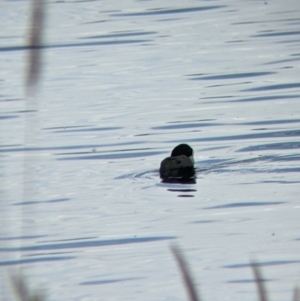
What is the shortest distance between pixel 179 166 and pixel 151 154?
1734 millimetres

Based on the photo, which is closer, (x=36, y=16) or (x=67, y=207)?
(x=36, y=16)

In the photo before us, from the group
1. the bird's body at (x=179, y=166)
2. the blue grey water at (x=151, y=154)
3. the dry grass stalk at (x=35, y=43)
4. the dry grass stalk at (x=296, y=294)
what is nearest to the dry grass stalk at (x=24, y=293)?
the blue grey water at (x=151, y=154)

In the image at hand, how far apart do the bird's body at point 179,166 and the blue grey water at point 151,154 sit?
0.15 m

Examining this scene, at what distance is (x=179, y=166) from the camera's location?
35.8ft

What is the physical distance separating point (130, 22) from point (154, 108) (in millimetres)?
8731

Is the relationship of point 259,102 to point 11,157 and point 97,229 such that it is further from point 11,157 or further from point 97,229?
point 97,229

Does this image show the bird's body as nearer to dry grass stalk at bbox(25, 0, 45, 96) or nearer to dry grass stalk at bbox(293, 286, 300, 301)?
dry grass stalk at bbox(293, 286, 300, 301)

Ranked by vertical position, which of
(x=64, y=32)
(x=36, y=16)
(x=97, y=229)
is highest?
(x=64, y=32)

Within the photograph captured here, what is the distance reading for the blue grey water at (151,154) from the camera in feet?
24.5

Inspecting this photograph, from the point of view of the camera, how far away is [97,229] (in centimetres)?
910

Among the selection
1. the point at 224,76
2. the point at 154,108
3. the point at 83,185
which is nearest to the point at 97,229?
the point at 83,185

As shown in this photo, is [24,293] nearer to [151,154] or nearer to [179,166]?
[179,166]

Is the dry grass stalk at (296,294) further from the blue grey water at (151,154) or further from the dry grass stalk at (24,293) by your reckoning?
the blue grey water at (151,154)

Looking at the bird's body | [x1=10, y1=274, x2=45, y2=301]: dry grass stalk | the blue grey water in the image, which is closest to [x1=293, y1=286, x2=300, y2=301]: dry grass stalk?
[x1=10, y1=274, x2=45, y2=301]: dry grass stalk
